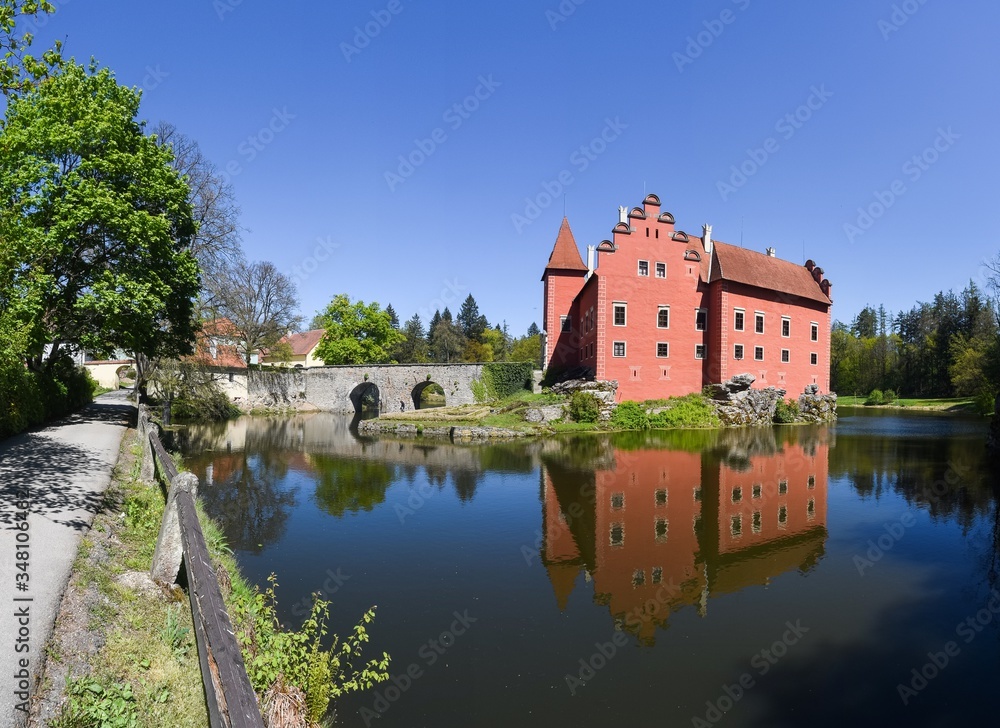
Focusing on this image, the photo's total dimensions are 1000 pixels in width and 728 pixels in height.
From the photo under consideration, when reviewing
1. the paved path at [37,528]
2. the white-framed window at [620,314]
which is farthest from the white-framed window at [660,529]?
the white-framed window at [620,314]

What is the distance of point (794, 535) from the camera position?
11430mm

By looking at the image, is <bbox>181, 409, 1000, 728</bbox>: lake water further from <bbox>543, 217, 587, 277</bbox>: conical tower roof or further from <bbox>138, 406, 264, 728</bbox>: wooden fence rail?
<bbox>543, 217, 587, 277</bbox>: conical tower roof

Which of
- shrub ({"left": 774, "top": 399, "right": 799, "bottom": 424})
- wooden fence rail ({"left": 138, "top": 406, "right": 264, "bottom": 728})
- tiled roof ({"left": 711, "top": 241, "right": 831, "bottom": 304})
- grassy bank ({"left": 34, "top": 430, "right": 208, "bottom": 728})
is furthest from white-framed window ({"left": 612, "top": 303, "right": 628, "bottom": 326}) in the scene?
grassy bank ({"left": 34, "top": 430, "right": 208, "bottom": 728})

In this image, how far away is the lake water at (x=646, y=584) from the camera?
18.6 feet

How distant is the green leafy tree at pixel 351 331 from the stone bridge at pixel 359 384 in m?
10.4

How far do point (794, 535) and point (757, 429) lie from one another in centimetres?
2343

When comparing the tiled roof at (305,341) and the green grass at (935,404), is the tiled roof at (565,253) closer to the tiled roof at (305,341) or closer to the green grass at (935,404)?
the green grass at (935,404)

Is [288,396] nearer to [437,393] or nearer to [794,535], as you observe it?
[437,393]

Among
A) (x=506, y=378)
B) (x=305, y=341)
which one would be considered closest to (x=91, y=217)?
(x=506, y=378)

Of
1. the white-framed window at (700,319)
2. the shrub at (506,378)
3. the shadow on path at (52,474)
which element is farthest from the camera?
the shrub at (506,378)

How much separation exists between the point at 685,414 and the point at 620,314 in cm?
744

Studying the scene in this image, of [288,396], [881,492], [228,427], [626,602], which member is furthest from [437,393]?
[626,602]

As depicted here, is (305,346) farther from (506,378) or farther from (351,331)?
A: (506,378)

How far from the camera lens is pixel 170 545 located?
5.91 metres
